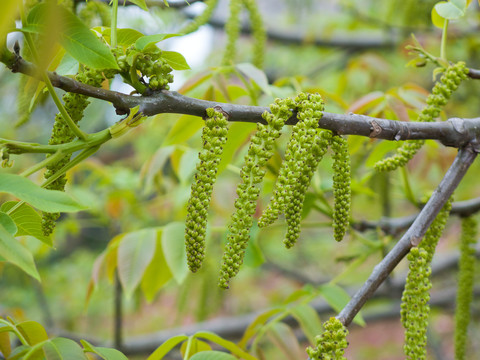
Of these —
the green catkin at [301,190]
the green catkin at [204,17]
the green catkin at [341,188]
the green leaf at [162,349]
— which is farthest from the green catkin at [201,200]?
the green catkin at [204,17]

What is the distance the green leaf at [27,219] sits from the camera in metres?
1.03

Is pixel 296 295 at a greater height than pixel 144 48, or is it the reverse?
pixel 144 48

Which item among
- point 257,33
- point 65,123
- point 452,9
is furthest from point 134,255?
point 452,9

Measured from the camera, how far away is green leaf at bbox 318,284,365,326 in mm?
1776

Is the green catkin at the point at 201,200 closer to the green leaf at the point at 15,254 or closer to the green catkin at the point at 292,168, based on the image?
the green catkin at the point at 292,168

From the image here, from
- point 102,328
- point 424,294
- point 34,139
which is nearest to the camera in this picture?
point 424,294

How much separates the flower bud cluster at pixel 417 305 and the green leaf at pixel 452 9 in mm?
694

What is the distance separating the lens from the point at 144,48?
97cm

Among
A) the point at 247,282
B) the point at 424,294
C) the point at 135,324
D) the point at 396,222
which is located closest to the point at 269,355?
the point at 247,282

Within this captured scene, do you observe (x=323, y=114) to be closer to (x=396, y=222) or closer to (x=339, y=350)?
(x=339, y=350)

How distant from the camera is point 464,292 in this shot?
60.2 inches

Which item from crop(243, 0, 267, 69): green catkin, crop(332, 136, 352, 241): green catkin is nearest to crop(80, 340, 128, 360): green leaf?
crop(332, 136, 352, 241): green catkin

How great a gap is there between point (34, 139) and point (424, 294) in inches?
190

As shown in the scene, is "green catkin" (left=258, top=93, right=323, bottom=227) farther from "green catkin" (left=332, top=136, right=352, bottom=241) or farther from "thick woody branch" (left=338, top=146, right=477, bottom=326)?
"thick woody branch" (left=338, top=146, right=477, bottom=326)
